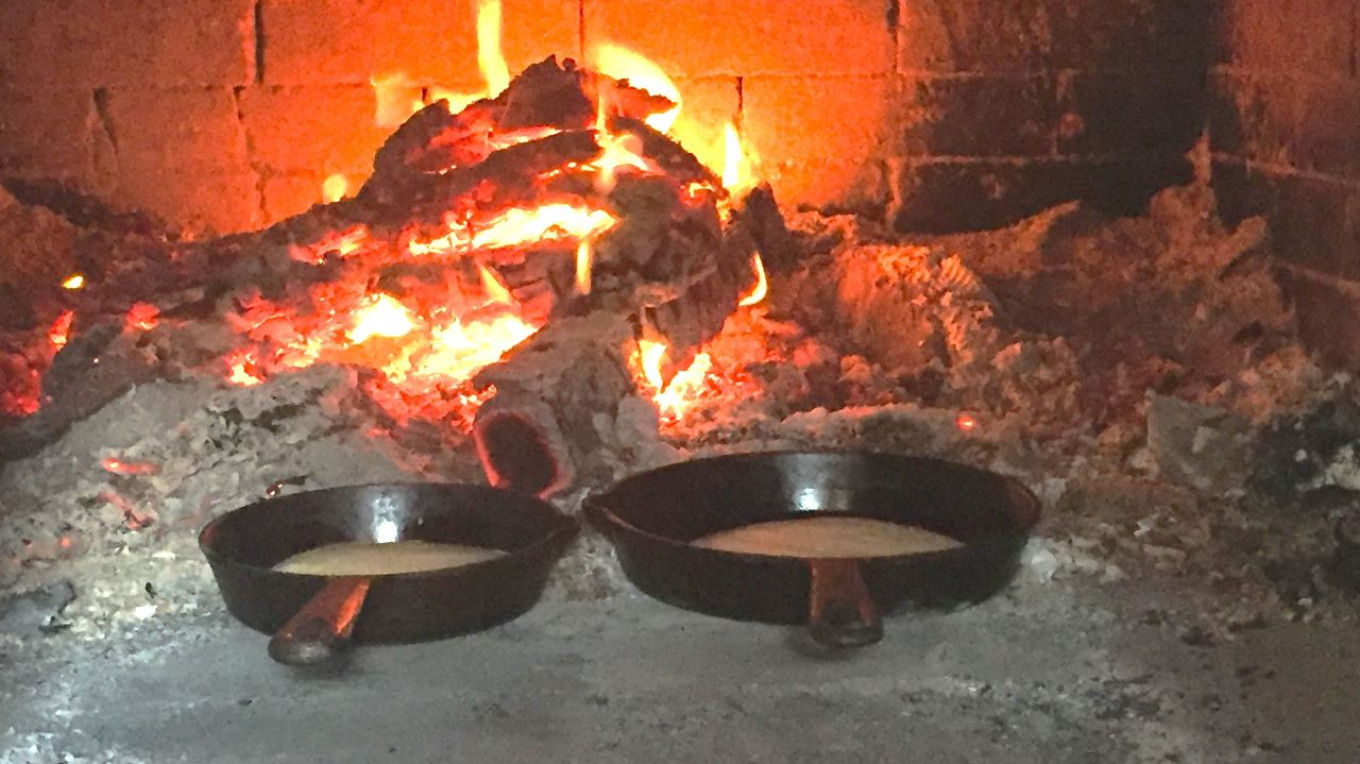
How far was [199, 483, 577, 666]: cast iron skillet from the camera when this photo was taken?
1.76 m

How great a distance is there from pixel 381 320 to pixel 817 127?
1.11 metres

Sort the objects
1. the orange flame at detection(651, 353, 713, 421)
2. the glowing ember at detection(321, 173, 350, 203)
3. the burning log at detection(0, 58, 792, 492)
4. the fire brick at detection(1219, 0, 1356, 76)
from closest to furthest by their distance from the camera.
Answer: the burning log at detection(0, 58, 792, 492) → the orange flame at detection(651, 353, 713, 421) → the fire brick at detection(1219, 0, 1356, 76) → the glowing ember at detection(321, 173, 350, 203)

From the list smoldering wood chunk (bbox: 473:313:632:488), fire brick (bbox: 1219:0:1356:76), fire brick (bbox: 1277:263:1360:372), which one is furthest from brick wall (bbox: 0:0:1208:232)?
smoldering wood chunk (bbox: 473:313:632:488)

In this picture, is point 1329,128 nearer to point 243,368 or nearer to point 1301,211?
point 1301,211

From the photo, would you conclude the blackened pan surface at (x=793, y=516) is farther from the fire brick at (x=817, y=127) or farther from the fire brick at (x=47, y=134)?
the fire brick at (x=47, y=134)

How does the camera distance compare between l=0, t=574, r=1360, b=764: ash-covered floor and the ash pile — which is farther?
→ the ash pile

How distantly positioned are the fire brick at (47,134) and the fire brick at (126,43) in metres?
0.04

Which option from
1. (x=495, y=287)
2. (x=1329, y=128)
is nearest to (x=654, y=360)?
(x=495, y=287)

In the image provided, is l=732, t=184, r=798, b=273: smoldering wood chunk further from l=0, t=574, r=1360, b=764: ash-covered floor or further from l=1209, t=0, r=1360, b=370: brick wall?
l=0, t=574, r=1360, b=764: ash-covered floor

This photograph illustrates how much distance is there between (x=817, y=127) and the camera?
3.52 meters

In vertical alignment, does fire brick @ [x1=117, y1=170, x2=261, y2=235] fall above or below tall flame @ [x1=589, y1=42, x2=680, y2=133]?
below

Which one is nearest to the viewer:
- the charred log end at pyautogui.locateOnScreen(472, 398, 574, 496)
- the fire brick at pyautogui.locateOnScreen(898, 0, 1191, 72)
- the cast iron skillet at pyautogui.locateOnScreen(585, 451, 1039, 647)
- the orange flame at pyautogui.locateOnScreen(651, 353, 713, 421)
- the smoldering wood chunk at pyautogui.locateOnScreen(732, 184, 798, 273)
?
the cast iron skillet at pyautogui.locateOnScreen(585, 451, 1039, 647)

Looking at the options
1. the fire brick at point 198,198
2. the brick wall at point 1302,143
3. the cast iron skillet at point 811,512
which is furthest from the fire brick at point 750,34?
the cast iron skillet at point 811,512

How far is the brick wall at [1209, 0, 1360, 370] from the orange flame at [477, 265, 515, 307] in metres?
1.55
